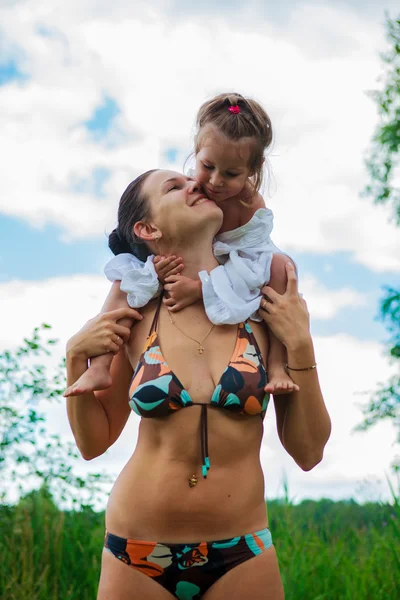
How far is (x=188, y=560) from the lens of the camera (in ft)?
8.02

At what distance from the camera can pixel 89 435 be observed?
2.85 m

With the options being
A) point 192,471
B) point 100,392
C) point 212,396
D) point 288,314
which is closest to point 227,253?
point 288,314

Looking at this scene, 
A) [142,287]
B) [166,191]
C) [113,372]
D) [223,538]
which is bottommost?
[223,538]

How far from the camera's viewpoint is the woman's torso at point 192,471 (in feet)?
8.11

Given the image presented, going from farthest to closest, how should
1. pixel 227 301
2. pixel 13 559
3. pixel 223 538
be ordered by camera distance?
pixel 13 559, pixel 227 301, pixel 223 538

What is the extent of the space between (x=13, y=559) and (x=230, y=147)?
3536 mm

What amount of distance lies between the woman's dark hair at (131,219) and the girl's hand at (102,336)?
28 centimetres

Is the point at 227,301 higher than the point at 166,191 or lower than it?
lower

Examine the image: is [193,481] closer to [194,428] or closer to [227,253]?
[194,428]

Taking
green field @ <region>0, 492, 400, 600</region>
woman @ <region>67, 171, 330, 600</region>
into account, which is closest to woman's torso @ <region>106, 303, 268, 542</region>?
Answer: woman @ <region>67, 171, 330, 600</region>

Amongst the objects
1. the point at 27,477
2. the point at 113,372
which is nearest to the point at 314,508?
the point at 27,477

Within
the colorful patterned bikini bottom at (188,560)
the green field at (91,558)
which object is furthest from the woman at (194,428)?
the green field at (91,558)

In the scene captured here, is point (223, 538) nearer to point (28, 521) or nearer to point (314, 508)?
point (28, 521)

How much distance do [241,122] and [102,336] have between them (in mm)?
976
